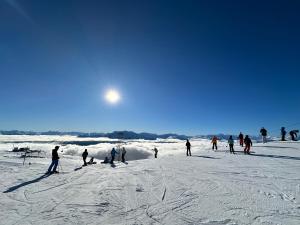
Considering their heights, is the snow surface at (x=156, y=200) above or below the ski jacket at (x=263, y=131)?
below

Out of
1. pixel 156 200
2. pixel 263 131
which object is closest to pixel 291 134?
pixel 263 131

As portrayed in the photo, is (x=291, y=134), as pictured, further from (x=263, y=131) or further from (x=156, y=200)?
(x=156, y=200)

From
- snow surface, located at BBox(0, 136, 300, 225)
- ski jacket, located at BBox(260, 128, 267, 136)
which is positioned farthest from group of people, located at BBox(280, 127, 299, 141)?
snow surface, located at BBox(0, 136, 300, 225)

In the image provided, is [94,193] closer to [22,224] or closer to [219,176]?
[22,224]

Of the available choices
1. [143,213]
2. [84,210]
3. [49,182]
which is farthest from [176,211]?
[49,182]

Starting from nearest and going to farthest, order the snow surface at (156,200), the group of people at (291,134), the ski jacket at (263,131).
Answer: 1. the snow surface at (156,200)
2. the ski jacket at (263,131)
3. the group of people at (291,134)

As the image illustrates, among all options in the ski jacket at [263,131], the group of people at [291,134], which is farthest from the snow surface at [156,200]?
the group of people at [291,134]

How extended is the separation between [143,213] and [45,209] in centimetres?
407

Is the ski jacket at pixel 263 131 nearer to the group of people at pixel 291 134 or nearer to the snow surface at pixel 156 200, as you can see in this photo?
the group of people at pixel 291 134

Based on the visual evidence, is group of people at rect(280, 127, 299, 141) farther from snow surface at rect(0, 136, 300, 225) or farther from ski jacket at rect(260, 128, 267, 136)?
snow surface at rect(0, 136, 300, 225)

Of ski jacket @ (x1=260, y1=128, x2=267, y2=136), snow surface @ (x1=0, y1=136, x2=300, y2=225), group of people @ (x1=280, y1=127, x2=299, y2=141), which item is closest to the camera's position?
snow surface @ (x1=0, y1=136, x2=300, y2=225)

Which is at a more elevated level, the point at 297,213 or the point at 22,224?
the point at 297,213

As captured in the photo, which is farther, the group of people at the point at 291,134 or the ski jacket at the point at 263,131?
the group of people at the point at 291,134

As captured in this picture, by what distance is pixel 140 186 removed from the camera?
543 inches
